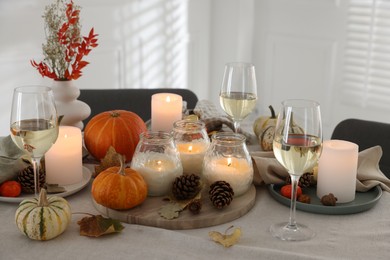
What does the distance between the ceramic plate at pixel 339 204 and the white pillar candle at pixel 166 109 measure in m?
0.38

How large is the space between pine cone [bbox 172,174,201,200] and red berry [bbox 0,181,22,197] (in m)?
0.32

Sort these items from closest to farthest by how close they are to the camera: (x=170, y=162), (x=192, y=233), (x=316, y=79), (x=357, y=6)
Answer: (x=192, y=233) → (x=170, y=162) → (x=357, y=6) → (x=316, y=79)

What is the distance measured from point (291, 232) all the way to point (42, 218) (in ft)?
1.47

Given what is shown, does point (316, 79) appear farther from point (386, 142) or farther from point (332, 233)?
point (332, 233)

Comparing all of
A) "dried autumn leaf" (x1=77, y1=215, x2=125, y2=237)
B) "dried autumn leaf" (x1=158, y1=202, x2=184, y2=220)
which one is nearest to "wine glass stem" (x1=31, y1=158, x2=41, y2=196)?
"dried autumn leaf" (x1=77, y1=215, x2=125, y2=237)

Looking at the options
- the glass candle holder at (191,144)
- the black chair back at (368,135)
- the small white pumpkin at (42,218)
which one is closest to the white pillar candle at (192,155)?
the glass candle holder at (191,144)

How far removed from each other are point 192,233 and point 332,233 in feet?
0.85

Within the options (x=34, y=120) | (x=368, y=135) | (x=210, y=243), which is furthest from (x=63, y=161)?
(x=368, y=135)

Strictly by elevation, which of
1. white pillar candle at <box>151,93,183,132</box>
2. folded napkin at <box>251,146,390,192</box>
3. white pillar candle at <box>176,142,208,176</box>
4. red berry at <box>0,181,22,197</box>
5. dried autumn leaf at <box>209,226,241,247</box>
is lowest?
dried autumn leaf at <box>209,226,241,247</box>

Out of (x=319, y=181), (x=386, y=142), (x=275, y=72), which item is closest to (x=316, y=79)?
(x=275, y=72)

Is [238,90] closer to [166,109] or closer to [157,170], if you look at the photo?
[166,109]

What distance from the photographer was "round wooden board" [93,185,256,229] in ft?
3.93

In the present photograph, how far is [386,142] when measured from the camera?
1.87 m

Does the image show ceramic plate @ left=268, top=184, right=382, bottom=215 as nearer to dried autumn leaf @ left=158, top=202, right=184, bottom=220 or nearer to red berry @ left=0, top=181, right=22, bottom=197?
dried autumn leaf @ left=158, top=202, right=184, bottom=220
